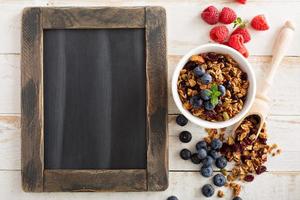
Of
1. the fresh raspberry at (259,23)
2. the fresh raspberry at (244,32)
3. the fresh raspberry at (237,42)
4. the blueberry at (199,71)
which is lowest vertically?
the blueberry at (199,71)

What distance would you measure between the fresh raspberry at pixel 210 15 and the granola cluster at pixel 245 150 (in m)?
0.27

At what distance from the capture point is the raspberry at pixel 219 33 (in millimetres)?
1104

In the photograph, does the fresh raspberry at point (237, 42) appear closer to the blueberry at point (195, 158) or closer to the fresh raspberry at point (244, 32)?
the fresh raspberry at point (244, 32)

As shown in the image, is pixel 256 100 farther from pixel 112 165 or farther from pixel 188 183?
pixel 112 165

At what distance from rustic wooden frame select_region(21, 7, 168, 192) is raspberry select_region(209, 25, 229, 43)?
0.13m

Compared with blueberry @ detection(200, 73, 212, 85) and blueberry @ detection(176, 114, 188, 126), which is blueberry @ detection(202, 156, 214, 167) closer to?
blueberry @ detection(176, 114, 188, 126)

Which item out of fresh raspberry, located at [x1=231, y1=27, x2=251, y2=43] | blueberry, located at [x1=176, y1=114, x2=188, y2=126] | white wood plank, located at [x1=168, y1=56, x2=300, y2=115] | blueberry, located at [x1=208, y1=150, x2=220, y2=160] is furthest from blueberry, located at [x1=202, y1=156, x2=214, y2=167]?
fresh raspberry, located at [x1=231, y1=27, x2=251, y2=43]

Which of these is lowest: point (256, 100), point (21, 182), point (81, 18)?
point (21, 182)

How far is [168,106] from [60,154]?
1.02ft

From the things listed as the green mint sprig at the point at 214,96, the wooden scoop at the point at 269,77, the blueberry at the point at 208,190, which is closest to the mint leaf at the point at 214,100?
the green mint sprig at the point at 214,96

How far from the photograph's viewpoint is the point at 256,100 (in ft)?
3.58

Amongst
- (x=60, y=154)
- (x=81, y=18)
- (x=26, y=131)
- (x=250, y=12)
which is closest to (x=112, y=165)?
(x=60, y=154)

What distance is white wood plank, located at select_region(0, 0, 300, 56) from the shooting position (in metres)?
1.14

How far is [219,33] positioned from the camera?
1.10m
